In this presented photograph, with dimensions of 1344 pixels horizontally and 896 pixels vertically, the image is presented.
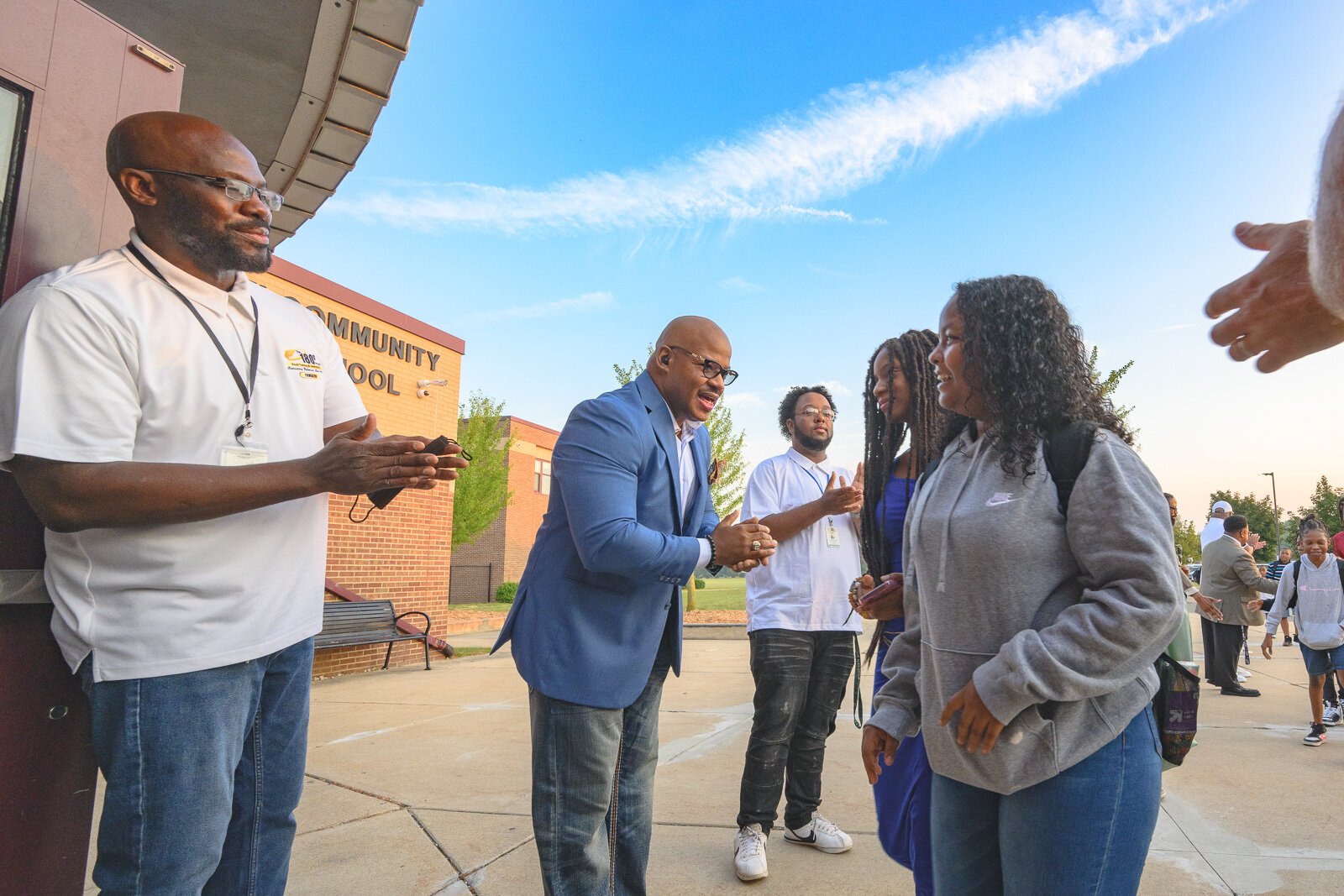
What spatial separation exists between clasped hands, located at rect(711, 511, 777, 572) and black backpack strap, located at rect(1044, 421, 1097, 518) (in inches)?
33.0

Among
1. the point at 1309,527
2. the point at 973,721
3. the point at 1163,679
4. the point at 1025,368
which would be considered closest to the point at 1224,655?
the point at 1309,527

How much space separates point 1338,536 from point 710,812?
7.69 metres

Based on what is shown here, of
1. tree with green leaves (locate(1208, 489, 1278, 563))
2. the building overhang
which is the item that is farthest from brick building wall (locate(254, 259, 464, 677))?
tree with green leaves (locate(1208, 489, 1278, 563))

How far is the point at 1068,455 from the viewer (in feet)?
6.00

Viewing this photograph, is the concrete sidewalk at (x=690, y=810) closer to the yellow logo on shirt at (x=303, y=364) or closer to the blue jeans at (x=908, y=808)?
the blue jeans at (x=908, y=808)

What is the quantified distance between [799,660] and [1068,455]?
214cm

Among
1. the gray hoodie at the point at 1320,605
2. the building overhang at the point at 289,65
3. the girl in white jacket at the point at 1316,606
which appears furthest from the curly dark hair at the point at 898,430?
the gray hoodie at the point at 1320,605

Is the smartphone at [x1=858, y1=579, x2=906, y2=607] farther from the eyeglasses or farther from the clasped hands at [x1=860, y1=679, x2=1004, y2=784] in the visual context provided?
the eyeglasses

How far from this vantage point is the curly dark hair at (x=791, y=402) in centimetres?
447

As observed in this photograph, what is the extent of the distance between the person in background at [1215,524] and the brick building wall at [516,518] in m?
22.9

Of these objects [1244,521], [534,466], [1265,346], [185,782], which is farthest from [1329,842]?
[534,466]

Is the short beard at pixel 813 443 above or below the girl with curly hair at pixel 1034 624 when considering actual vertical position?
above

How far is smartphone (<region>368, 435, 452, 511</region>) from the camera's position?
1.88 meters

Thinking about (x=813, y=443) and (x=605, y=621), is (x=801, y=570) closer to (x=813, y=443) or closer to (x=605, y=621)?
(x=813, y=443)
